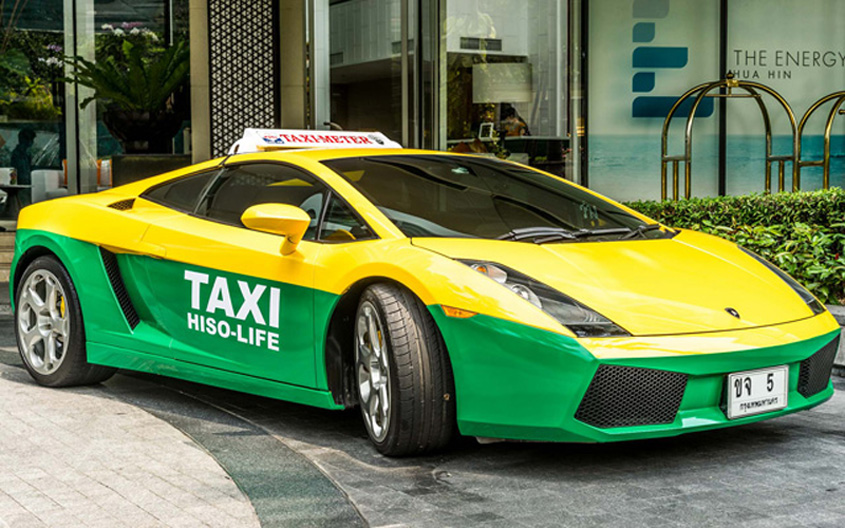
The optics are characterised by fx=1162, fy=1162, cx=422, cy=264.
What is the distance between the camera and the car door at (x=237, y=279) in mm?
4957

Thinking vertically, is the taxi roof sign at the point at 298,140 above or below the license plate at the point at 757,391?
above

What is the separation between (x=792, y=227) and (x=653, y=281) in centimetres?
383

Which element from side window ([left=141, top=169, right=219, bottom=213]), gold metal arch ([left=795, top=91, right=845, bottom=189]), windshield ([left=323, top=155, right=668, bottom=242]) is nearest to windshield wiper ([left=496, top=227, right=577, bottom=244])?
windshield ([left=323, top=155, right=668, bottom=242])

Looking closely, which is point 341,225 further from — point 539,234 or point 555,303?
point 555,303

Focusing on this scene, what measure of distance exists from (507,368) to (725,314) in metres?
0.88

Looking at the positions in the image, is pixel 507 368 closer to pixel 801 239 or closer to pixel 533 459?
pixel 533 459

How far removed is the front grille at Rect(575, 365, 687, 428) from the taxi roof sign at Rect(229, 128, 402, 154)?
2334 mm

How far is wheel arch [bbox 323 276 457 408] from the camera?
480cm

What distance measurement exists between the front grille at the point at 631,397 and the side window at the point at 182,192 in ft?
8.25

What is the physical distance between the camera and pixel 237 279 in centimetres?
520

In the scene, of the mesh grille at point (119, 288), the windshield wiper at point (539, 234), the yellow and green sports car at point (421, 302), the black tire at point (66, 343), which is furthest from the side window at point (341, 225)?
the black tire at point (66, 343)

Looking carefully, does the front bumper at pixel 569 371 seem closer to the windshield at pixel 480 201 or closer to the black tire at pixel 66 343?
the windshield at pixel 480 201

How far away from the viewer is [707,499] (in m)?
3.99

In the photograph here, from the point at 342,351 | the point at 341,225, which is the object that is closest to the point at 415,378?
the point at 342,351
